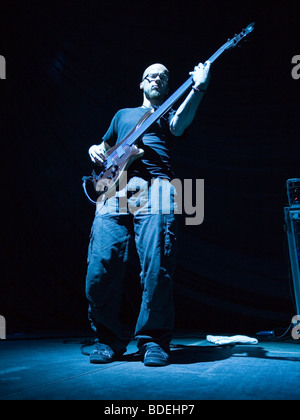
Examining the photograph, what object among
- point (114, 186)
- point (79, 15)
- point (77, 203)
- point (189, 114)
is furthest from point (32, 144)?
point (189, 114)

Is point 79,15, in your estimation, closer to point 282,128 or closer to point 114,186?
point 282,128

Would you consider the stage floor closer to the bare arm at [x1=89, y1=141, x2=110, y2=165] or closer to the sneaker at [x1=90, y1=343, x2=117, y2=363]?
the sneaker at [x1=90, y1=343, x2=117, y2=363]

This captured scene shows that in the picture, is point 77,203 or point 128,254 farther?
point 77,203

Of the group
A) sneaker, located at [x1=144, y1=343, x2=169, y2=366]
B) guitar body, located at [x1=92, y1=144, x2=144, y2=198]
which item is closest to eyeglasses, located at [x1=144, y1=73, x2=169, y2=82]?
guitar body, located at [x1=92, y1=144, x2=144, y2=198]

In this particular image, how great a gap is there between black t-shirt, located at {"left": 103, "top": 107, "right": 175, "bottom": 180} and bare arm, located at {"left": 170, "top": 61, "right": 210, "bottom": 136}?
119 millimetres

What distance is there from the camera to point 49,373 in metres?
1.23

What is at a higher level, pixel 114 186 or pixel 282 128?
pixel 282 128

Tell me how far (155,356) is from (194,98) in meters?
1.02

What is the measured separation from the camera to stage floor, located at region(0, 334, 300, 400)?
36.7 inches

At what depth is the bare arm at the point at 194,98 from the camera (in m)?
1.51

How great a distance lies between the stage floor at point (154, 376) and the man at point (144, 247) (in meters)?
0.11

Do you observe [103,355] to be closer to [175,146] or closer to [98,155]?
[98,155]

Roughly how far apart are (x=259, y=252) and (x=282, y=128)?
3.13 ft

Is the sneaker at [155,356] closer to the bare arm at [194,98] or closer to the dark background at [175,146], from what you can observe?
the bare arm at [194,98]
